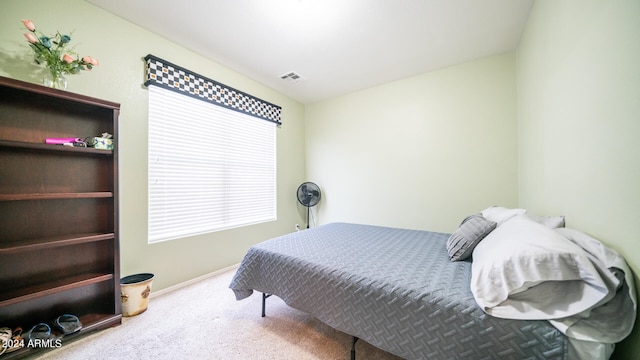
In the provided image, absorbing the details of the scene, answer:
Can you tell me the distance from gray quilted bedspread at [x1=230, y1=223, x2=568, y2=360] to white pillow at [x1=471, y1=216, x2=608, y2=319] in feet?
0.18

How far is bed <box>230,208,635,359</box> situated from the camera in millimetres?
836

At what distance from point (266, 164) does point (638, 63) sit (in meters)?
3.34

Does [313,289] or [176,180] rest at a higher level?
[176,180]

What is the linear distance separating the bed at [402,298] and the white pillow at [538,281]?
0.08ft

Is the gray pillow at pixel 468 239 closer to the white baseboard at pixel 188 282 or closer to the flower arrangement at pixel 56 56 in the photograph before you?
the white baseboard at pixel 188 282

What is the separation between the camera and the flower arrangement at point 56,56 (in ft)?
4.84

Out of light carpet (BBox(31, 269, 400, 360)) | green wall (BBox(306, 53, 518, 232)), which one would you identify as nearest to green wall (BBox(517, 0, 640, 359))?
green wall (BBox(306, 53, 518, 232))

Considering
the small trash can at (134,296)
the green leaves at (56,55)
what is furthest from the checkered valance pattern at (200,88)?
the small trash can at (134,296)

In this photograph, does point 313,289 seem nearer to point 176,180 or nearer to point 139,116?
point 176,180

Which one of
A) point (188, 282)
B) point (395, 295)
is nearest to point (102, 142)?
point (188, 282)

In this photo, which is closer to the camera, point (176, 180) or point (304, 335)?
point (304, 335)

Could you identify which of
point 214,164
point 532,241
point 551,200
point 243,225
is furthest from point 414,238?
point 214,164

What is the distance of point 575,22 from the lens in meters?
1.16

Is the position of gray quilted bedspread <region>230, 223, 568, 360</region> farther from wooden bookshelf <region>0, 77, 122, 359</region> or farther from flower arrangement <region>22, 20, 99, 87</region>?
flower arrangement <region>22, 20, 99, 87</region>
